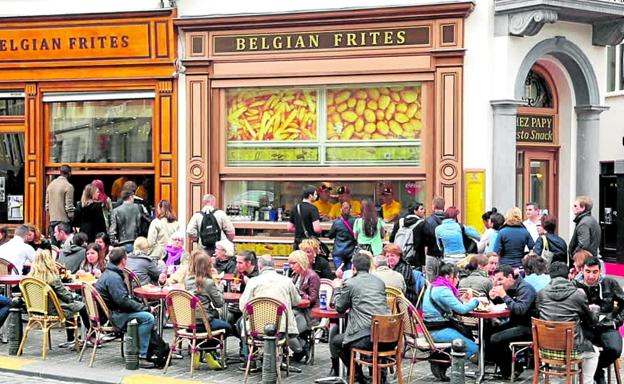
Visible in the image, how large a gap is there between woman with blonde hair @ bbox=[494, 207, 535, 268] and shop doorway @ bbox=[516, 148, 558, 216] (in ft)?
9.97

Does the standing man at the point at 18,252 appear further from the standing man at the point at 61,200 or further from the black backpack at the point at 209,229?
the standing man at the point at 61,200

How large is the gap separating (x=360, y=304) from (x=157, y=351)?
2.76 meters

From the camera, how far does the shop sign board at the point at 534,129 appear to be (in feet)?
53.6

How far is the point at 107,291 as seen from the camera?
36.4ft

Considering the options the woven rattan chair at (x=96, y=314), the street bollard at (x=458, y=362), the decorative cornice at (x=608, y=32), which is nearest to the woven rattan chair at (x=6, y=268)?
the woven rattan chair at (x=96, y=314)

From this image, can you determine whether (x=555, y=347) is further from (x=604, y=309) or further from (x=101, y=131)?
(x=101, y=131)

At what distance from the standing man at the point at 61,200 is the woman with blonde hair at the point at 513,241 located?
782 centimetres

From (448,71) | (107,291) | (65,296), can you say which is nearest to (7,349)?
(65,296)

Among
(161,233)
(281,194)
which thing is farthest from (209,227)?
(281,194)

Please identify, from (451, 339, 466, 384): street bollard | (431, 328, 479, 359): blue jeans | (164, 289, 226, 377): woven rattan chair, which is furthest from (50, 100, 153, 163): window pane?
(451, 339, 466, 384): street bollard

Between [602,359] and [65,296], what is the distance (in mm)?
6120

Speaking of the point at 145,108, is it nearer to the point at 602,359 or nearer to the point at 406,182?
the point at 406,182

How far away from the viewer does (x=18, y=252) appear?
1340 centimetres

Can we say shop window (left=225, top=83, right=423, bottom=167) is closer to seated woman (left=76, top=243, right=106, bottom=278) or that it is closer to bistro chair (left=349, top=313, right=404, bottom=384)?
seated woman (left=76, top=243, right=106, bottom=278)
